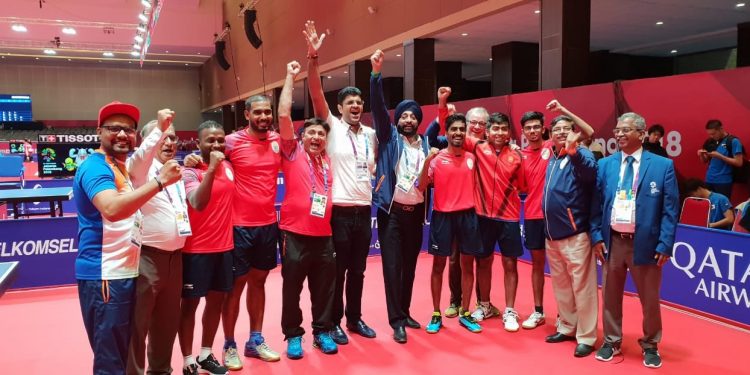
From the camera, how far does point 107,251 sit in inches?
92.6

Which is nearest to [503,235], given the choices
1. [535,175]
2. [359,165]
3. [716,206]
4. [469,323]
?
[535,175]

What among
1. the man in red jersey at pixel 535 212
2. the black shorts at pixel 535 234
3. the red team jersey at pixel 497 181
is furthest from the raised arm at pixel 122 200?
the black shorts at pixel 535 234

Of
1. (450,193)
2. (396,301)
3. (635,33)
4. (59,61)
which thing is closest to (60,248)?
(396,301)

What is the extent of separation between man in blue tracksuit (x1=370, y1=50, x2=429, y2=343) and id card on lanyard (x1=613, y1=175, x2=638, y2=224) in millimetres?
1455

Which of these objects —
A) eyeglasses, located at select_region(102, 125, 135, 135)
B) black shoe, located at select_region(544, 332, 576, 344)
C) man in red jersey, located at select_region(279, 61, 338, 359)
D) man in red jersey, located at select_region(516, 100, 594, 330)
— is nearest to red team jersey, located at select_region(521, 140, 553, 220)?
man in red jersey, located at select_region(516, 100, 594, 330)

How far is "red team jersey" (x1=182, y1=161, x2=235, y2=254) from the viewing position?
10.8 feet

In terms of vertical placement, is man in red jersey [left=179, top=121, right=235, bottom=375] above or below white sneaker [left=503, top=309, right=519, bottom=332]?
above

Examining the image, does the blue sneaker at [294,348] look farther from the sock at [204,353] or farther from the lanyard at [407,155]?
the lanyard at [407,155]

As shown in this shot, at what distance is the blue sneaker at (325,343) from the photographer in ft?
13.0

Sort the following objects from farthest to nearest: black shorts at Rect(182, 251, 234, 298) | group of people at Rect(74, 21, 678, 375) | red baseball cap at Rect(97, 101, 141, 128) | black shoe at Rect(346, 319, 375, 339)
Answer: black shoe at Rect(346, 319, 375, 339) → black shorts at Rect(182, 251, 234, 298) → group of people at Rect(74, 21, 678, 375) → red baseball cap at Rect(97, 101, 141, 128)

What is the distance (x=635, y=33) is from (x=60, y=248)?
13280mm

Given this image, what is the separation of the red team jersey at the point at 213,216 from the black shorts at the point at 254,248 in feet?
0.36

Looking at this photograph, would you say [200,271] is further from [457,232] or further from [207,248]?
[457,232]

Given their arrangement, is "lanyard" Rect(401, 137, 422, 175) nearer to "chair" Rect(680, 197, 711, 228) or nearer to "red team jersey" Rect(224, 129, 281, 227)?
"red team jersey" Rect(224, 129, 281, 227)
